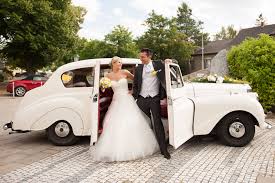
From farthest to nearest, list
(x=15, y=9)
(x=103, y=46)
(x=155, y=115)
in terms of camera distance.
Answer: (x=103, y=46)
(x=15, y=9)
(x=155, y=115)

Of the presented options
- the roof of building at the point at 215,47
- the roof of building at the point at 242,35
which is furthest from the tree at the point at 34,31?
the roof of building at the point at 215,47

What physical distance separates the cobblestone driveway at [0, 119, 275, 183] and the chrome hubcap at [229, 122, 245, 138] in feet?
0.97

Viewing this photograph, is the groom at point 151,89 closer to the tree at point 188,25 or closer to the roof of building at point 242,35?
the roof of building at point 242,35

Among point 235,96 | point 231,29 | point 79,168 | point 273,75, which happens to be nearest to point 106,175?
point 79,168

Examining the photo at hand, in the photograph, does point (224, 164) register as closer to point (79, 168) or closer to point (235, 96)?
point (235, 96)

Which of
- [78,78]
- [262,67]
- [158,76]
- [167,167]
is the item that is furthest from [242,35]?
[167,167]

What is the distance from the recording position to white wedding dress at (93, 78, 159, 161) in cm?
585

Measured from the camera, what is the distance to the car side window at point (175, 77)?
252 inches

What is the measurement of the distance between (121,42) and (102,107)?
1466 inches

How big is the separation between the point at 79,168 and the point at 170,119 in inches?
71.8

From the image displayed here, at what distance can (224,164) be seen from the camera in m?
5.58

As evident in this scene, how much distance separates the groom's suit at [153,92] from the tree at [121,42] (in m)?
37.0

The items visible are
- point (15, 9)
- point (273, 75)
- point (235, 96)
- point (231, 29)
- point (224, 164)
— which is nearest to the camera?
point (224, 164)

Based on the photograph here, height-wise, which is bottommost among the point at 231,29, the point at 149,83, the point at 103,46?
the point at 149,83
